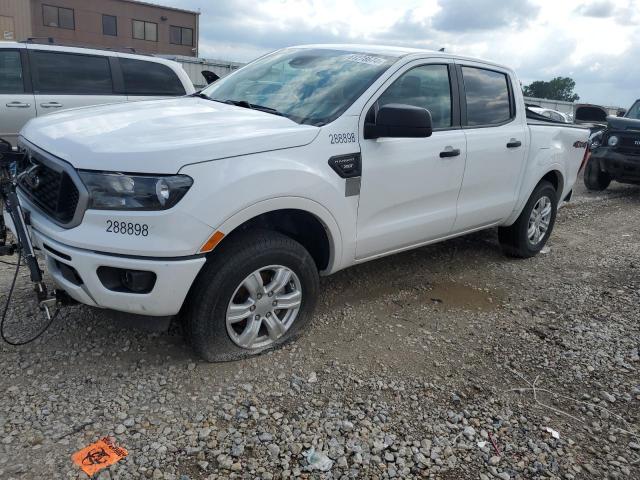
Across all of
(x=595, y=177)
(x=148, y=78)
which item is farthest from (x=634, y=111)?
(x=148, y=78)

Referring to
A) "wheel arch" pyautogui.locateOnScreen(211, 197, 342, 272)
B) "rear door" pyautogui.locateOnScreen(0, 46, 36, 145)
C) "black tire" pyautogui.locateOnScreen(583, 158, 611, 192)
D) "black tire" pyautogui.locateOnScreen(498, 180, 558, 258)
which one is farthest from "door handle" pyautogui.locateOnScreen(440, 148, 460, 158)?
"black tire" pyautogui.locateOnScreen(583, 158, 611, 192)

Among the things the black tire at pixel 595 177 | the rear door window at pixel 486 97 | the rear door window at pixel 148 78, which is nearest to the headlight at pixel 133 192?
the rear door window at pixel 486 97

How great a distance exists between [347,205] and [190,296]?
1.10 m

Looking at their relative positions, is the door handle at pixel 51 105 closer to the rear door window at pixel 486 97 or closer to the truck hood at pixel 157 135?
the truck hood at pixel 157 135

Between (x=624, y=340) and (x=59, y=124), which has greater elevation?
(x=59, y=124)

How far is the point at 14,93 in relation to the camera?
6.41 metres

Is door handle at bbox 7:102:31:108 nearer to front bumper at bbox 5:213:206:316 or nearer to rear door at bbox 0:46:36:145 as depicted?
rear door at bbox 0:46:36:145

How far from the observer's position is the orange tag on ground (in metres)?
2.31

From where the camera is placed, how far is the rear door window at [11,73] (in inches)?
249

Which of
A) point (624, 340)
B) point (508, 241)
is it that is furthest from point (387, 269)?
point (624, 340)

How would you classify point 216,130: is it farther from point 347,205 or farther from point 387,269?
point 387,269

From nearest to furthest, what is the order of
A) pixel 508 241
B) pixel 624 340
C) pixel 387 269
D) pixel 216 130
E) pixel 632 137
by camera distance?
pixel 216 130
pixel 624 340
pixel 387 269
pixel 508 241
pixel 632 137

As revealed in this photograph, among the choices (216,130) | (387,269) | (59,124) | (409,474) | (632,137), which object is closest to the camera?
(409,474)

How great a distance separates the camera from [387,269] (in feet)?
15.9
